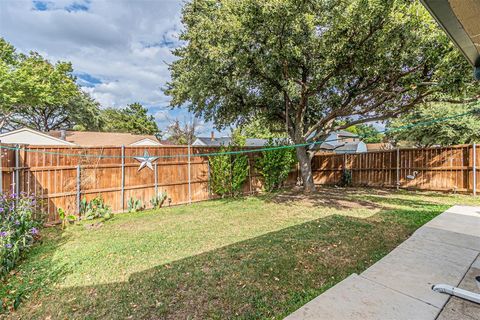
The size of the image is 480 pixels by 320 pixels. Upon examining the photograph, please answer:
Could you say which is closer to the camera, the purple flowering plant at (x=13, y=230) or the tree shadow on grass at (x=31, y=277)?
the tree shadow on grass at (x=31, y=277)

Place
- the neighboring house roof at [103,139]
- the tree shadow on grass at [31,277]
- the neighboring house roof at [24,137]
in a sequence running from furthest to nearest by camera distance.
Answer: the neighboring house roof at [103,139]
the neighboring house roof at [24,137]
the tree shadow on grass at [31,277]

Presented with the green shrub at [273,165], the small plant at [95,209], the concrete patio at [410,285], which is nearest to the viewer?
the concrete patio at [410,285]

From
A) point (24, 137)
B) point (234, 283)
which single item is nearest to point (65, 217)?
point (234, 283)

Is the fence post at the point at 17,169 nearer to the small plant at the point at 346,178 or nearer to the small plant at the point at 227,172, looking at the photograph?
the small plant at the point at 227,172

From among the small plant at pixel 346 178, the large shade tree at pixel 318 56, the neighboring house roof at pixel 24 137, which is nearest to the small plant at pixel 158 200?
the large shade tree at pixel 318 56

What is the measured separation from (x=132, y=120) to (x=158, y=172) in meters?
31.4

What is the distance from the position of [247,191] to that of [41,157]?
6479mm

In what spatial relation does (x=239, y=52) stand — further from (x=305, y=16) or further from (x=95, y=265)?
(x=95, y=265)

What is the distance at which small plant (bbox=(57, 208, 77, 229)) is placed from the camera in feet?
18.4

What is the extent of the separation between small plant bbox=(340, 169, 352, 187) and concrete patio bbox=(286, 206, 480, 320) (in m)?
7.58

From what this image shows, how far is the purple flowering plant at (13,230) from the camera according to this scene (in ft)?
10.5

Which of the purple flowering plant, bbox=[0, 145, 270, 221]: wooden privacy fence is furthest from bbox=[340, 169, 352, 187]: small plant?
the purple flowering plant

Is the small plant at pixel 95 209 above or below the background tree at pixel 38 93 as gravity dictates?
below

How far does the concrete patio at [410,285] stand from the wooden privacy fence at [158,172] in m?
6.08
